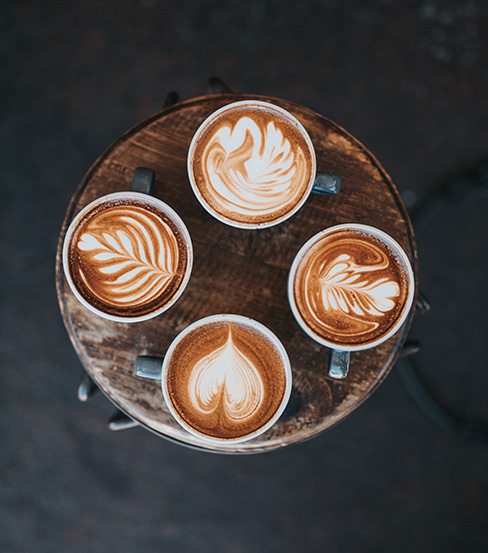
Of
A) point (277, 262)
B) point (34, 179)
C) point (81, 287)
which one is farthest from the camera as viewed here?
point (34, 179)

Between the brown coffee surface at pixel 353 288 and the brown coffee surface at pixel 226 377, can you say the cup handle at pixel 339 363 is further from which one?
the brown coffee surface at pixel 226 377

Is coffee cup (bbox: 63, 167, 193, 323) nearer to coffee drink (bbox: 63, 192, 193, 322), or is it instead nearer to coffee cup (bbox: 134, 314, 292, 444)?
coffee drink (bbox: 63, 192, 193, 322)

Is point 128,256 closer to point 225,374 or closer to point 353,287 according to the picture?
point 225,374

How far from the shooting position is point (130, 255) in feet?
3.91

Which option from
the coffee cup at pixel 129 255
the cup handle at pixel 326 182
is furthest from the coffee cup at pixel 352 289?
the coffee cup at pixel 129 255

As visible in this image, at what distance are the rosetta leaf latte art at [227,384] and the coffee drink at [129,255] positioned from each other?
0.21 m

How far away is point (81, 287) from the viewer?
118cm

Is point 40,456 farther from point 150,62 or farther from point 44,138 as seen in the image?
point 150,62

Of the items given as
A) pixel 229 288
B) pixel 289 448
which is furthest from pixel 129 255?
pixel 289 448

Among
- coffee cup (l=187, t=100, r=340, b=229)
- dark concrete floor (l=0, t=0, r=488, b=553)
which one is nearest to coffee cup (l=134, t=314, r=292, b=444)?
coffee cup (l=187, t=100, r=340, b=229)

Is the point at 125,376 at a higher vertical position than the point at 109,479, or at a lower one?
higher

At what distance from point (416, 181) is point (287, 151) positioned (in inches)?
50.7

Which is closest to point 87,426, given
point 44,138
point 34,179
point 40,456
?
point 40,456

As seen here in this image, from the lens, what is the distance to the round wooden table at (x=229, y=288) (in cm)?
133
